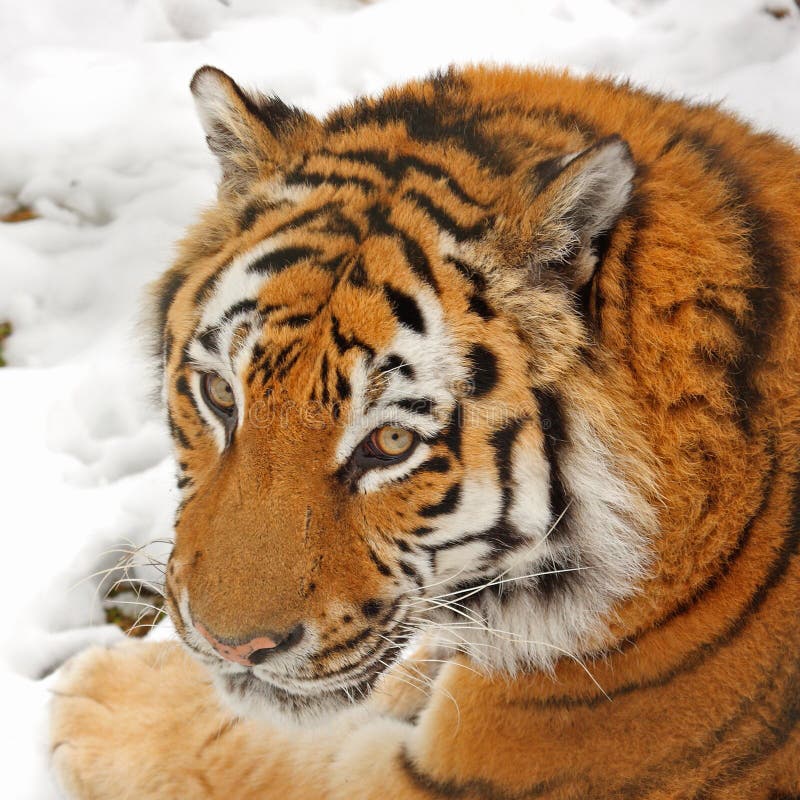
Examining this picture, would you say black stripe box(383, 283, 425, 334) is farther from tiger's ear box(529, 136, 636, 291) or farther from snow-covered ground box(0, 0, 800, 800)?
snow-covered ground box(0, 0, 800, 800)

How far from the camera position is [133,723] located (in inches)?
72.2

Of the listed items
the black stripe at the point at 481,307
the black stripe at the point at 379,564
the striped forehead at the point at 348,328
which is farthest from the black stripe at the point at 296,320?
the black stripe at the point at 379,564

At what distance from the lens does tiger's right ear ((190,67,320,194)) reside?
144cm

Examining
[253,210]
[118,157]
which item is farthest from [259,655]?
[118,157]

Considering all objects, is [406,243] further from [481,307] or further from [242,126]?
[242,126]

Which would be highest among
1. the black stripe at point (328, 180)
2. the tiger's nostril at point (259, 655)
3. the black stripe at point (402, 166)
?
the black stripe at point (402, 166)

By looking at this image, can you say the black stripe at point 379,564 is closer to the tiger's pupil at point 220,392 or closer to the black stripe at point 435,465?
the black stripe at point 435,465

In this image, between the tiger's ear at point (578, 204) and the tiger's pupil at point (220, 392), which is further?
the tiger's pupil at point (220, 392)

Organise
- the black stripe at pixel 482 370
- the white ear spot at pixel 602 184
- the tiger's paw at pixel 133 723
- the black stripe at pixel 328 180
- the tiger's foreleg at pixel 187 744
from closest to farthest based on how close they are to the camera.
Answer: the white ear spot at pixel 602 184 → the black stripe at pixel 482 370 → the black stripe at pixel 328 180 → the tiger's foreleg at pixel 187 744 → the tiger's paw at pixel 133 723

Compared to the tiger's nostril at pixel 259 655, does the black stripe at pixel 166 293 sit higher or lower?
higher

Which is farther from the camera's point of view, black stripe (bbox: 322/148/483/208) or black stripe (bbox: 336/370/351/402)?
black stripe (bbox: 322/148/483/208)

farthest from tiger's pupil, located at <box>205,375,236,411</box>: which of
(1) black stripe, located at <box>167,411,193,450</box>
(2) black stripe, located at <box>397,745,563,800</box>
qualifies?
(2) black stripe, located at <box>397,745,563,800</box>

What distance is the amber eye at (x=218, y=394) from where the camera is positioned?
1.38m

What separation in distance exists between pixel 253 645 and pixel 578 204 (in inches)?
27.2
